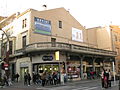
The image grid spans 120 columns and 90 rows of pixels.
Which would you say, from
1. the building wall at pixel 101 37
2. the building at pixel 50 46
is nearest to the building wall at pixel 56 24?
the building at pixel 50 46

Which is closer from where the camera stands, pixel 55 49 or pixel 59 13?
pixel 55 49

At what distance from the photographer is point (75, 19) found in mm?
41375

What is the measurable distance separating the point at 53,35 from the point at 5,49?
35.9ft

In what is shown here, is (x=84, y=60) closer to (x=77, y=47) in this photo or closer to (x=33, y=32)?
(x=77, y=47)

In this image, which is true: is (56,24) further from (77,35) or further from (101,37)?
(101,37)

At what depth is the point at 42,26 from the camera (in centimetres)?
3394

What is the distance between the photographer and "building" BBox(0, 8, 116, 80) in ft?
100

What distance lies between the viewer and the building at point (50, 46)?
30484mm

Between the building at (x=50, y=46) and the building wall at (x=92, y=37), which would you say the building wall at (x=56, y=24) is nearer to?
the building at (x=50, y=46)

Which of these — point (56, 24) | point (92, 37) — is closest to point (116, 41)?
point (92, 37)

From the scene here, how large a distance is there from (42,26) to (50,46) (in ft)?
18.2

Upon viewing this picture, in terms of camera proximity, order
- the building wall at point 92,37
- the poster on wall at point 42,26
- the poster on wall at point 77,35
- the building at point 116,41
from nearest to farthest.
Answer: the poster on wall at point 42,26
the poster on wall at point 77,35
the building wall at point 92,37
the building at point 116,41

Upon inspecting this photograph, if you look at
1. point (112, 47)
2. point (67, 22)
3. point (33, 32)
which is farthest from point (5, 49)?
point (112, 47)

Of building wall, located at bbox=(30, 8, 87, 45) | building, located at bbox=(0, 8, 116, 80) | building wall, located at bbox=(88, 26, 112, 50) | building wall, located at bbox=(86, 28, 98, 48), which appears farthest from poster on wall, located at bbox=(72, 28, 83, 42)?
building wall, located at bbox=(88, 26, 112, 50)
